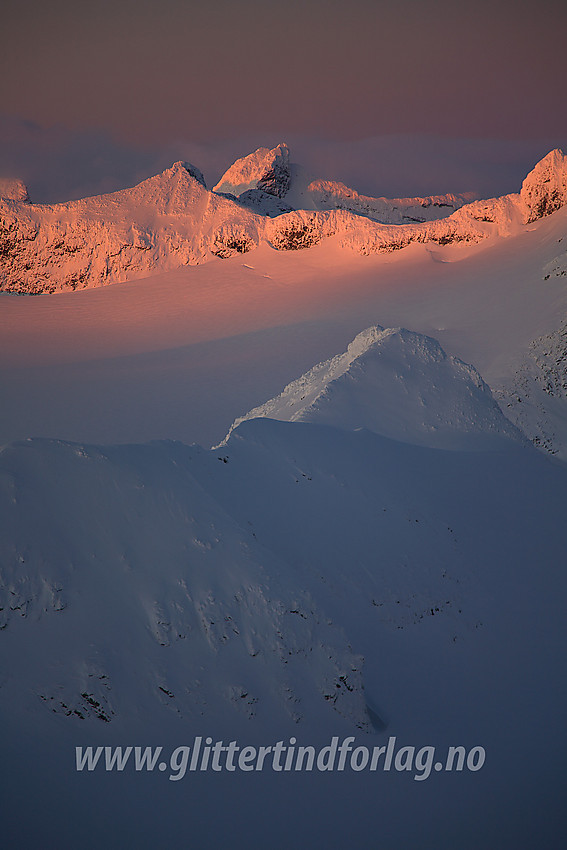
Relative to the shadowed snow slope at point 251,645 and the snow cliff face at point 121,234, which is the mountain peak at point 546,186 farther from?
the shadowed snow slope at point 251,645

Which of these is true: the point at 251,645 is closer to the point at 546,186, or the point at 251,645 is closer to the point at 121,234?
the point at 546,186

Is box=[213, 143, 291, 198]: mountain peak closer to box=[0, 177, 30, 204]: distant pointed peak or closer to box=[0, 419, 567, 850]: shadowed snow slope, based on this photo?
box=[0, 177, 30, 204]: distant pointed peak

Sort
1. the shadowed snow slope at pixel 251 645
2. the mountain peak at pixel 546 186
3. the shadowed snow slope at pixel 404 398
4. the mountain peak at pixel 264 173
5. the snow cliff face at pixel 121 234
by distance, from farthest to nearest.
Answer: the mountain peak at pixel 264 173
the snow cliff face at pixel 121 234
the mountain peak at pixel 546 186
the shadowed snow slope at pixel 404 398
the shadowed snow slope at pixel 251 645

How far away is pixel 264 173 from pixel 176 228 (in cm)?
3635

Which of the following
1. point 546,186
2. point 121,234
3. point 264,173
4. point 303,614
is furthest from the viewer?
point 264,173

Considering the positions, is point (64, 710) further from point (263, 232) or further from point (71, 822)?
point (263, 232)

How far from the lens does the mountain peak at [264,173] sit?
98.5 metres

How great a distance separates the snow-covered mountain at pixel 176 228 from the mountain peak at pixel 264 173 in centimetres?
2500

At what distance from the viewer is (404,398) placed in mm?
18047

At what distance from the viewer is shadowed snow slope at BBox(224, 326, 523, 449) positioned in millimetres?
16891

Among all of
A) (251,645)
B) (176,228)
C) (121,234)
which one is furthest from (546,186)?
(251,645)

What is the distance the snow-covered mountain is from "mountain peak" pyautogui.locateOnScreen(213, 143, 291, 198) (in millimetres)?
25001

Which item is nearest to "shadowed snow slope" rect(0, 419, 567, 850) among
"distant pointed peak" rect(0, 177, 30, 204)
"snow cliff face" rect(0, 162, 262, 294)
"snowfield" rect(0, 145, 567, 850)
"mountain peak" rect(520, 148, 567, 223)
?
"snowfield" rect(0, 145, 567, 850)

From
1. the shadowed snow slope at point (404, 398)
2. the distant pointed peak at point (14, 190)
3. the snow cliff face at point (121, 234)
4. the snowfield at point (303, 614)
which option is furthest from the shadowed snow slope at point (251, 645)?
the distant pointed peak at point (14, 190)
